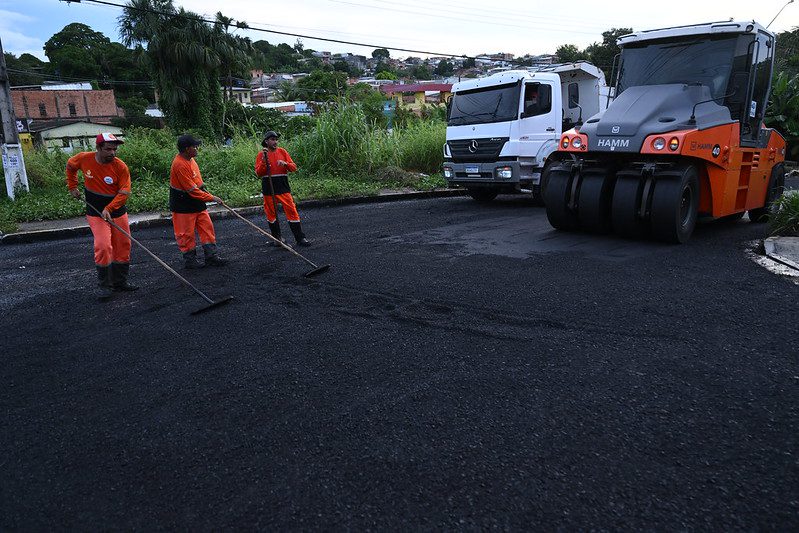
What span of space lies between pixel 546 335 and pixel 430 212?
684cm

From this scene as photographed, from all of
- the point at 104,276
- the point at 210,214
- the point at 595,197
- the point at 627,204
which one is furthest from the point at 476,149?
the point at 104,276

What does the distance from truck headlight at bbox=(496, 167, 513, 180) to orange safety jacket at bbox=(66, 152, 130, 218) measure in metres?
6.97

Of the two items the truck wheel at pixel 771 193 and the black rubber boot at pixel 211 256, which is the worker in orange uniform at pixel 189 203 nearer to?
the black rubber boot at pixel 211 256

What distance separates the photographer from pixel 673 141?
6504 mm

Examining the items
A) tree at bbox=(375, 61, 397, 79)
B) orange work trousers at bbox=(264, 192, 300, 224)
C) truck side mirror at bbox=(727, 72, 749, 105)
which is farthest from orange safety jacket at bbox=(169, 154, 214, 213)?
tree at bbox=(375, 61, 397, 79)

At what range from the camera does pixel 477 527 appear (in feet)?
7.28

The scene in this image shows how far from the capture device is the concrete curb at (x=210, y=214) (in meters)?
9.17

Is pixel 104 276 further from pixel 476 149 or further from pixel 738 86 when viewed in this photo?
pixel 738 86

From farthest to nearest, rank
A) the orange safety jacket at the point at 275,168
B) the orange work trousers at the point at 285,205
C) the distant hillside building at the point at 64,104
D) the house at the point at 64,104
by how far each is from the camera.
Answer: the house at the point at 64,104 < the distant hillside building at the point at 64,104 < the orange work trousers at the point at 285,205 < the orange safety jacket at the point at 275,168

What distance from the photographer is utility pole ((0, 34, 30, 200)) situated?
1159 cm

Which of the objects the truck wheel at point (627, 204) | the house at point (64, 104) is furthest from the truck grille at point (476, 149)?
the house at point (64, 104)

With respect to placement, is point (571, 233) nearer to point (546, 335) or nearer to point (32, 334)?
point (546, 335)

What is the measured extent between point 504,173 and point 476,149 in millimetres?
850

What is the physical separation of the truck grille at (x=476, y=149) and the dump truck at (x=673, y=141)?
9.65 feet
